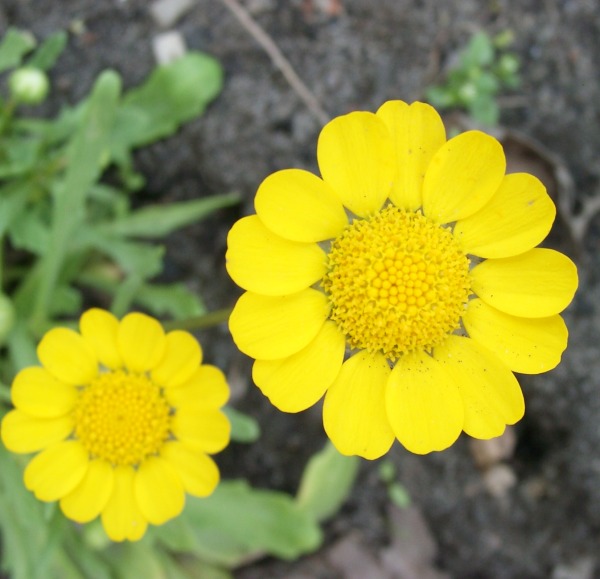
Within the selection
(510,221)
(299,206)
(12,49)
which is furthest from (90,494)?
(12,49)

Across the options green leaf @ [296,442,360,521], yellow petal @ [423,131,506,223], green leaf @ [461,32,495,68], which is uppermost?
yellow petal @ [423,131,506,223]

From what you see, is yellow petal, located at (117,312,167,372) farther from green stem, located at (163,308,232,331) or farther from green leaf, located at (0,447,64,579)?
green leaf, located at (0,447,64,579)

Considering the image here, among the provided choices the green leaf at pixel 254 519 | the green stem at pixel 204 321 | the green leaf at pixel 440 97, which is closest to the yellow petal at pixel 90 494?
the green stem at pixel 204 321

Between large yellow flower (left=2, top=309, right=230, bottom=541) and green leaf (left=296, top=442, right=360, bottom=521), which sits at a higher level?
large yellow flower (left=2, top=309, right=230, bottom=541)

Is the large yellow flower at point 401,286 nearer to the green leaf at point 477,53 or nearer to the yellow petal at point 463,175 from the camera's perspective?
the yellow petal at point 463,175

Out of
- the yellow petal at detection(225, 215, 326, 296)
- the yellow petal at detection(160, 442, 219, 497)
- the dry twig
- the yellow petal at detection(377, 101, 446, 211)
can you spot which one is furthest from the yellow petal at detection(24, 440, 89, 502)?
the dry twig

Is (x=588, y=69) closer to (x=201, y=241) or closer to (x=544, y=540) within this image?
(x=201, y=241)

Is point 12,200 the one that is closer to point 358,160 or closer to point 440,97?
point 358,160

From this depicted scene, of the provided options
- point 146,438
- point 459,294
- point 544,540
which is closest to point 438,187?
point 459,294
